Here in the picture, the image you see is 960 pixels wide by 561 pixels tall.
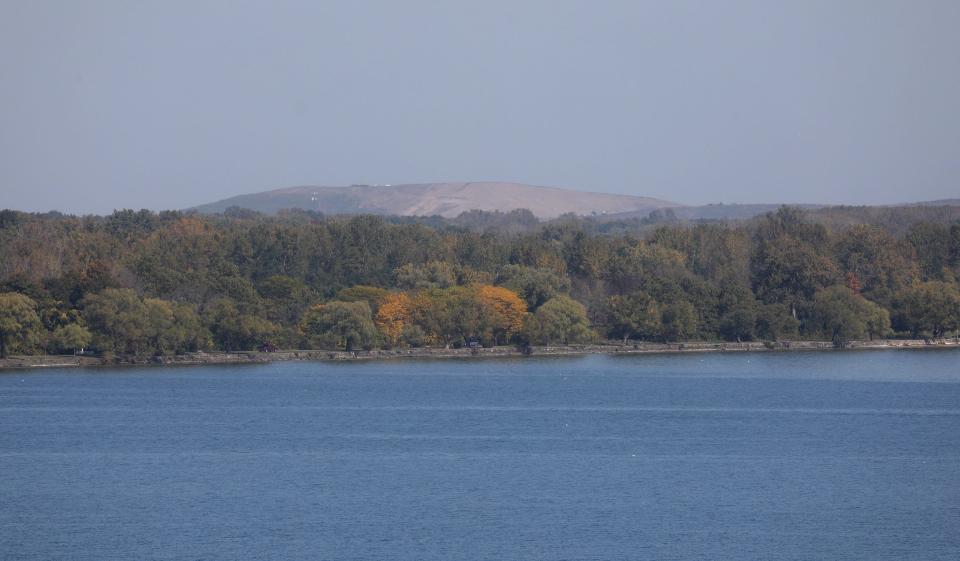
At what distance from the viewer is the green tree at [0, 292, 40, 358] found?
57750 mm

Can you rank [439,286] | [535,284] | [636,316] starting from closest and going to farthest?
[636,316] → [535,284] → [439,286]

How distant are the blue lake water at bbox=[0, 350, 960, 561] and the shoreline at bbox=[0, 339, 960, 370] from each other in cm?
401

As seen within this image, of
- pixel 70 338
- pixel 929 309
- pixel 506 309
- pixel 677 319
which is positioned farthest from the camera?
pixel 929 309

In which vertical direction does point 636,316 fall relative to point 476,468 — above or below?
above

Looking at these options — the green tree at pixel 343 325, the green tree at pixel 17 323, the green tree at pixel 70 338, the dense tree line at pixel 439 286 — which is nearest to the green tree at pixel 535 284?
the dense tree line at pixel 439 286

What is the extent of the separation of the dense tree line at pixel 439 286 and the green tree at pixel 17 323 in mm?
81

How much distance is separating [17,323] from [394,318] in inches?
744

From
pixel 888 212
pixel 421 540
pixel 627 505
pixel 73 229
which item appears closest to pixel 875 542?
pixel 627 505

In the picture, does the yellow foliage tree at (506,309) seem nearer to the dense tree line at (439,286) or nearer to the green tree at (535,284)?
the dense tree line at (439,286)

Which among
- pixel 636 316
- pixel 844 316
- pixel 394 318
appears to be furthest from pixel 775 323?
pixel 394 318

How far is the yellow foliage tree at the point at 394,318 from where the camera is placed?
68.7 m

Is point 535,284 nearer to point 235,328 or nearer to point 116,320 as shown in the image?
point 235,328

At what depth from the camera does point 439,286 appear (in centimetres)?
7731

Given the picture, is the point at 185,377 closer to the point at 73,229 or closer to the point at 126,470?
the point at 126,470
